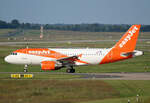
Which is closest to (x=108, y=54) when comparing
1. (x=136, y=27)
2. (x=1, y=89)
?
(x=136, y=27)

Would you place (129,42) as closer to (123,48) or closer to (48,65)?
(123,48)

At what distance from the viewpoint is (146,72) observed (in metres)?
59.1

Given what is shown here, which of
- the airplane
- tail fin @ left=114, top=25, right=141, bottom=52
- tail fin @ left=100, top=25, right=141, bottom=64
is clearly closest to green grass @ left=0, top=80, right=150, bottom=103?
tail fin @ left=100, top=25, right=141, bottom=64

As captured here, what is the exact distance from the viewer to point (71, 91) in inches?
1654

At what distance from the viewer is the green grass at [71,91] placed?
3900 cm

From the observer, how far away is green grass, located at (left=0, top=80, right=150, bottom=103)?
39000 millimetres

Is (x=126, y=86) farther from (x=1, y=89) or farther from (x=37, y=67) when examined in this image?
(x=37, y=67)

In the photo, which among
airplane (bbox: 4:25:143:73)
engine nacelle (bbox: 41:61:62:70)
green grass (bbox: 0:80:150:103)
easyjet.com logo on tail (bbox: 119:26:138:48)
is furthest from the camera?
easyjet.com logo on tail (bbox: 119:26:138:48)

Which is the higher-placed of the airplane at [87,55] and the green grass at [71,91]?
the airplane at [87,55]

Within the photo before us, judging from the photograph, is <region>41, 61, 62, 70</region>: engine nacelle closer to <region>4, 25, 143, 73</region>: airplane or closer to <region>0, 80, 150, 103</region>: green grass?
<region>4, 25, 143, 73</region>: airplane

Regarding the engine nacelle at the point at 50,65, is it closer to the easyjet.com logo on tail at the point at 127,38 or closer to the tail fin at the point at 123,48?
the tail fin at the point at 123,48

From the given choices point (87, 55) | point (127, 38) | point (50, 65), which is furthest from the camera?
point (127, 38)

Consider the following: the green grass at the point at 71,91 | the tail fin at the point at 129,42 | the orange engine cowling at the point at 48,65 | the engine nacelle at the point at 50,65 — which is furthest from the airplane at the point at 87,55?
the green grass at the point at 71,91

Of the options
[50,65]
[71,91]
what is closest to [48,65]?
[50,65]
